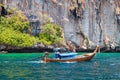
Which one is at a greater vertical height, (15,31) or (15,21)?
(15,21)

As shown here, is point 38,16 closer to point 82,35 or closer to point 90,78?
point 82,35

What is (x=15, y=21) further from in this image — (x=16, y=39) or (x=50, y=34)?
(x=50, y=34)

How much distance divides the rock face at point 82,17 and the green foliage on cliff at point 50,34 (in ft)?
4.46

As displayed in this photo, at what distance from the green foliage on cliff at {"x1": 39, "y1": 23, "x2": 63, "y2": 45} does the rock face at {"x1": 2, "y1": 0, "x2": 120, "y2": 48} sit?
4.46 feet

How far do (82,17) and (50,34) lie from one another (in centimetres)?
881

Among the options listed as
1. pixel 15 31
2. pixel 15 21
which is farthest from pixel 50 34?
pixel 15 21

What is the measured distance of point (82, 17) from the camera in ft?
262

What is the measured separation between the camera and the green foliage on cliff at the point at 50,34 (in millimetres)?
73244

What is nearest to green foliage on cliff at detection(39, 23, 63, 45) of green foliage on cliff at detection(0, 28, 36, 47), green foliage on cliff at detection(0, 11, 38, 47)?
green foliage on cliff at detection(0, 11, 38, 47)

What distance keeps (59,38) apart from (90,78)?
155 ft

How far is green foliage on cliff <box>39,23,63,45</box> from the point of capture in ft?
240

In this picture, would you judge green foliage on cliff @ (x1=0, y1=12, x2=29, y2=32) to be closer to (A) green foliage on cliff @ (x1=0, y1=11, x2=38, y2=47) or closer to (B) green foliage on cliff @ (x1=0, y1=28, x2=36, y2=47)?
(A) green foliage on cliff @ (x1=0, y1=11, x2=38, y2=47)

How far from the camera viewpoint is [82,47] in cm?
7738

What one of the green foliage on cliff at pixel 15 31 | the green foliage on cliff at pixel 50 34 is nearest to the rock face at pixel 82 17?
the green foliage on cliff at pixel 50 34
